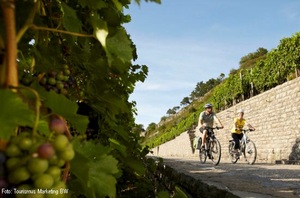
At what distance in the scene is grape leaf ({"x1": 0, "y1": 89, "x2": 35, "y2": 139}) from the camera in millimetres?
531

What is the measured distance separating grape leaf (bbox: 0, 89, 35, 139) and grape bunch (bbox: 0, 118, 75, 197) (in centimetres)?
2

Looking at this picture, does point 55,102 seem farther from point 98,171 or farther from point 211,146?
point 211,146

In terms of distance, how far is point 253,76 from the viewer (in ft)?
74.1

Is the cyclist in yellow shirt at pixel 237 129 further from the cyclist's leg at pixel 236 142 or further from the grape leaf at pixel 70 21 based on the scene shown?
the grape leaf at pixel 70 21

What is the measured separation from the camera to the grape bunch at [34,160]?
0.50 m

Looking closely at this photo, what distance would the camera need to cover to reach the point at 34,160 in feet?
1.63

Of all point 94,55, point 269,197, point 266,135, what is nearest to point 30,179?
point 94,55

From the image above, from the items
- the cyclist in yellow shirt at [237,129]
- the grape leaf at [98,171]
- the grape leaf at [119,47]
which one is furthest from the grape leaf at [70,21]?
the cyclist in yellow shirt at [237,129]

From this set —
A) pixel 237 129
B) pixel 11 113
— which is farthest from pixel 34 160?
pixel 237 129

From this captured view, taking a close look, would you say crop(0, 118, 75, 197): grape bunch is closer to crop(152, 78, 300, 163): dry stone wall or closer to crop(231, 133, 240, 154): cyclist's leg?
crop(231, 133, 240, 154): cyclist's leg

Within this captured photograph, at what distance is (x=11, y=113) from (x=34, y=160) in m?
0.10

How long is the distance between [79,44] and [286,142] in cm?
1314

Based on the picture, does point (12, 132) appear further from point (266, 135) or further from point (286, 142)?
point (266, 135)

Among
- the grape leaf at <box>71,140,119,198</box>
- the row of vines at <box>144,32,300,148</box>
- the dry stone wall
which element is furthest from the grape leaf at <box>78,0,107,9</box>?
the row of vines at <box>144,32,300,148</box>
